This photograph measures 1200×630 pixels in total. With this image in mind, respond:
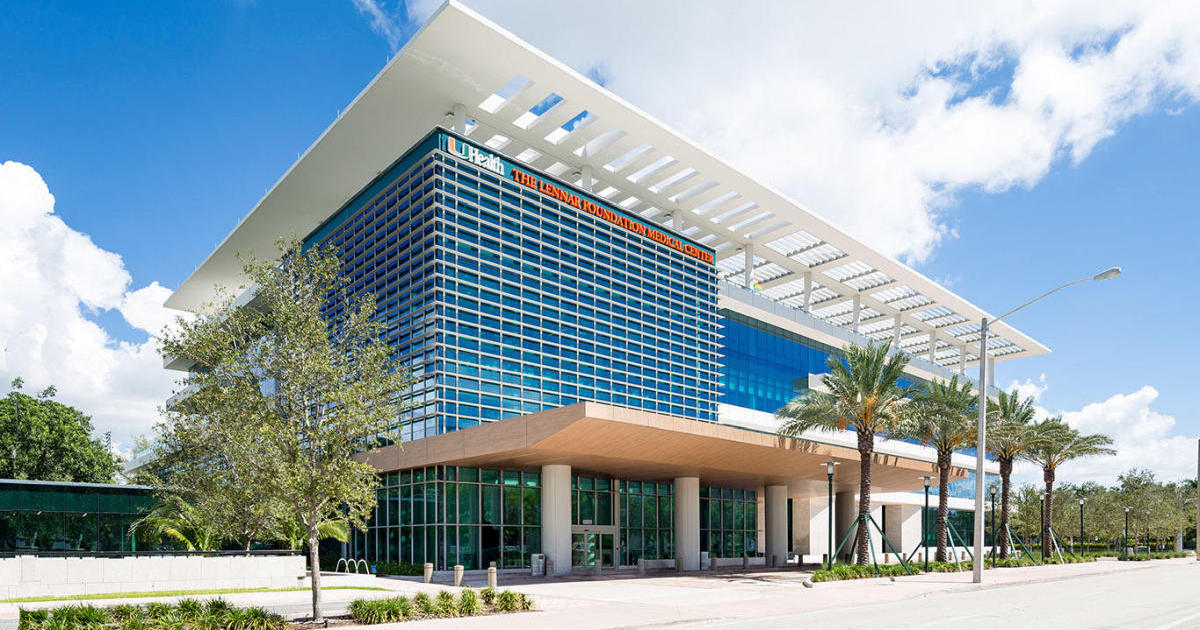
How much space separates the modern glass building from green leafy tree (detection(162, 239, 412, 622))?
33.1ft

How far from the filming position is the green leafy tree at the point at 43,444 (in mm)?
60719

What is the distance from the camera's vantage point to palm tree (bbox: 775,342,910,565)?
36000 millimetres

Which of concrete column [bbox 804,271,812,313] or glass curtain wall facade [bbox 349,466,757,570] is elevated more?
concrete column [bbox 804,271,812,313]

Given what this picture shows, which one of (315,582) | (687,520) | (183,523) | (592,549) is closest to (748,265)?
(687,520)

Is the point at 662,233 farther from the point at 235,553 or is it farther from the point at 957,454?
the point at 957,454

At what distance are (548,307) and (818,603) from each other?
69.3 feet

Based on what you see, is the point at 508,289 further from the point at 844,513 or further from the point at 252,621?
the point at 844,513

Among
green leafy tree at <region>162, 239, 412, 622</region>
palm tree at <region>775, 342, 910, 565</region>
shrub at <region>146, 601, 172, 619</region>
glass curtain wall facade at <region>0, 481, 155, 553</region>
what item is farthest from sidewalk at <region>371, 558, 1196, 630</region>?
glass curtain wall facade at <region>0, 481, 155, 553</region>

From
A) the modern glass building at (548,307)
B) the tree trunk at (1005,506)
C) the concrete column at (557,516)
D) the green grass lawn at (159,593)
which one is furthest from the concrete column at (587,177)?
the tree trunk at (1005,506)

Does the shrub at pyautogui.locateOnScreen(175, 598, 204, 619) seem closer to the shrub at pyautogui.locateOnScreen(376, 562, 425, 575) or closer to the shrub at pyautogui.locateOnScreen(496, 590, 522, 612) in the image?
the shrub at pyautogui.locateOnScreen(496, 590, 522, 612)

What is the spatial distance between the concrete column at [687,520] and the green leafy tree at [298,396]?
913 inches

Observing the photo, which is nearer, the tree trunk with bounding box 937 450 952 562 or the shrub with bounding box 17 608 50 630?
the shrub with bounding box 17 608 50 630

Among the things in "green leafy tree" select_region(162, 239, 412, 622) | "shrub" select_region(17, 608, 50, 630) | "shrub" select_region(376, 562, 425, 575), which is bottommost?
"shrub" select_region(376, 562, 425, 575)

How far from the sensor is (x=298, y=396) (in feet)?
60.3
